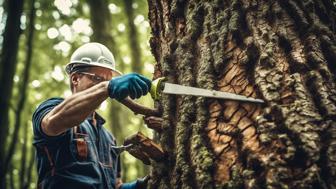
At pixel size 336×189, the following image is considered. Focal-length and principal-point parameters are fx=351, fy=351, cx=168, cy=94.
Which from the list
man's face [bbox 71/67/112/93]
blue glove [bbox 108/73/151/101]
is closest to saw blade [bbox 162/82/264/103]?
blue glove [bbox 108/73/151/101]

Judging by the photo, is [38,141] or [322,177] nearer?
[322,177]

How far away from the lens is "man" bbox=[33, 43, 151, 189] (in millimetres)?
2150

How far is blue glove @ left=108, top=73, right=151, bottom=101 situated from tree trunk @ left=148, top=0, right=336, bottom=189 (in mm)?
129

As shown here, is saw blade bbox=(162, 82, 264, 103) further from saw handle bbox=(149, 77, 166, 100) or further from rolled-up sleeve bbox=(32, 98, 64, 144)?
rolled-up sleeve bbox=(32, 98, 64, 144)

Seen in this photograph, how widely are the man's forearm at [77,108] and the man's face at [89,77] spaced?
2.54 ft

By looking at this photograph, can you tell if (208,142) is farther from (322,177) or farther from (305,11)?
(305,11)

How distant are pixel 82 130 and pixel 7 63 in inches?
49.0

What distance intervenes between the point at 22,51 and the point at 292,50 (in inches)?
388

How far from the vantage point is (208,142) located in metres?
1.64

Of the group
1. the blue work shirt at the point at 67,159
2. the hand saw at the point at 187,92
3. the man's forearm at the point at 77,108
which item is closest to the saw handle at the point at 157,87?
the hand saw at the point at 187,92

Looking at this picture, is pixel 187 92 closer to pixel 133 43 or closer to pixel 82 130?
pixel 82 130

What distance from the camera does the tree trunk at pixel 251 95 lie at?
140 cm

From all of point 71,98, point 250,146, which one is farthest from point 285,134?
point 71,98

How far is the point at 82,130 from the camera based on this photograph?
2826 mm
